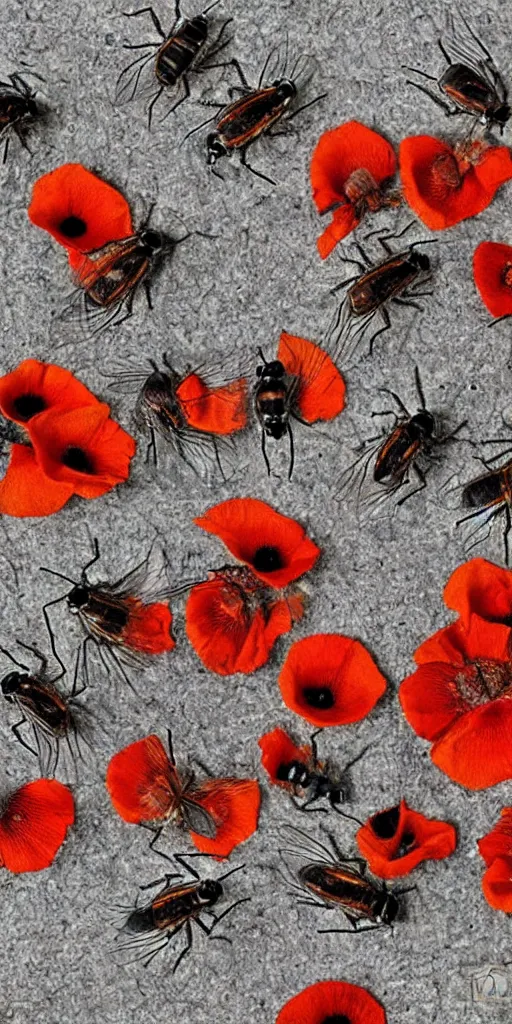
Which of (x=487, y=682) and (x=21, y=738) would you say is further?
(x=21, y=738)

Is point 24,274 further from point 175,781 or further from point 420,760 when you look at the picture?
point 420,760

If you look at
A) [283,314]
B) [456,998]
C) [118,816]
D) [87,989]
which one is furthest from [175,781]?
[283,314]

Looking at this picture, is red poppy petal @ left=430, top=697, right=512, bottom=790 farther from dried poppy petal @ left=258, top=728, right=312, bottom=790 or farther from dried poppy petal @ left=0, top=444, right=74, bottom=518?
dried poppy petal @ left=0, top=444, right=74, bottom=518

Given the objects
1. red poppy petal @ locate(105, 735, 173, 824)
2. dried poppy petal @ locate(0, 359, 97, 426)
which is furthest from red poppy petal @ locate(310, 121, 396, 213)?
red poppy petal @ locate(105, 735, 173, 824)

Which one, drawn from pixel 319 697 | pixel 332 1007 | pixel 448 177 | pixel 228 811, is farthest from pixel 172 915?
pixel 448 177

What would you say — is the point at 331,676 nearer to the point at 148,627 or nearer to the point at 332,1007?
the point at 148,627

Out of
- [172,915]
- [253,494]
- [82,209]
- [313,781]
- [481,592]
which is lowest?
[172,915]

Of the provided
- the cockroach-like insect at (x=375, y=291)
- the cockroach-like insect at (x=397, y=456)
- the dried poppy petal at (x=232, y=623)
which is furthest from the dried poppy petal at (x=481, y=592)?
the cockroach-like insect at (x=375, y=291)
